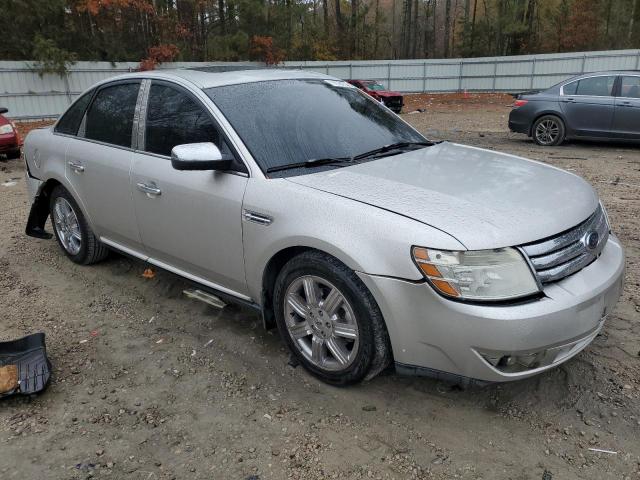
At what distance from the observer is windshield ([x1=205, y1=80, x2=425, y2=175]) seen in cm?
327

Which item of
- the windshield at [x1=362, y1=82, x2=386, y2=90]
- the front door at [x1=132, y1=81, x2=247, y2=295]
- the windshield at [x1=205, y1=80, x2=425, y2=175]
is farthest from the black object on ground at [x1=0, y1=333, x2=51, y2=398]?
the windshield at [x1=362, y1=82, x2=386, y2=90]

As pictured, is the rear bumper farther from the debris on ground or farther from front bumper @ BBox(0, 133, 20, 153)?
front bumper @ BBox(0, 133, 20, 153)

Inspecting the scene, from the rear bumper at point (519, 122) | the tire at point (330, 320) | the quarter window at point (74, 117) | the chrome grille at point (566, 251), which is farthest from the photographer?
the rear bumper at point (519, 122)

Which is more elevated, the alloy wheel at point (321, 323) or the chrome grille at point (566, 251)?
the chrome grille at point (566, 251)

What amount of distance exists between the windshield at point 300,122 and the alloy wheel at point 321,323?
2.31 feet

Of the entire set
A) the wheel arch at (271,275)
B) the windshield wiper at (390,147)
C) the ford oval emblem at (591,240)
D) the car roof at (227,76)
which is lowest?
the wheel arch at (271,275)

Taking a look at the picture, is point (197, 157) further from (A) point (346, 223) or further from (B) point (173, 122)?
(A) point (346, 223)

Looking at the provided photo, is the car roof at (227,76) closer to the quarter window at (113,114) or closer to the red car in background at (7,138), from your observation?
the quarter window at (113,114)

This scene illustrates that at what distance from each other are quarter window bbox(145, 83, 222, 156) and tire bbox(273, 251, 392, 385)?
0.98 m

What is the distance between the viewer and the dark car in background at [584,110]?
1038 cm

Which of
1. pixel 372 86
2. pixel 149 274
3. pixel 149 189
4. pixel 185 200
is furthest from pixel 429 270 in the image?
pixel 372 86

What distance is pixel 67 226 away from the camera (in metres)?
4.98

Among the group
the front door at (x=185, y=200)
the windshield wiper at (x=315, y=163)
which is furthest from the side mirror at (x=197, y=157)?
the windshield wiper at (x=315, y=163)

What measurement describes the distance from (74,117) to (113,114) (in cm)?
68
